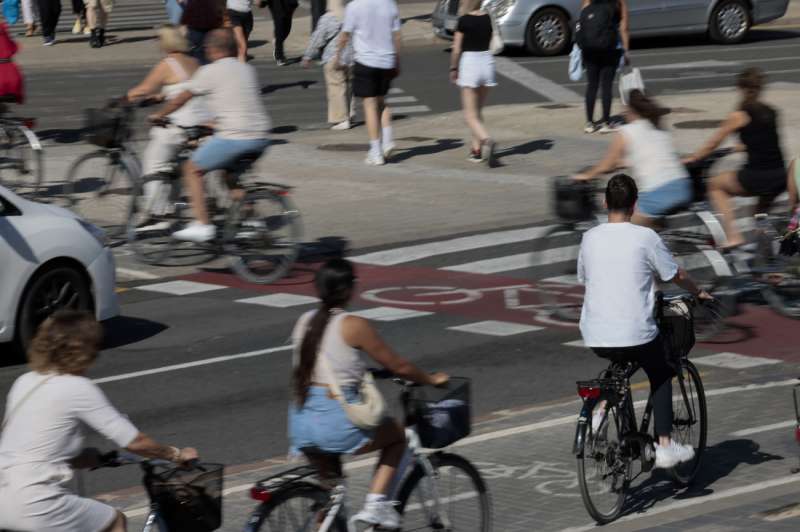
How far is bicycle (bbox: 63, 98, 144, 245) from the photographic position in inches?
597

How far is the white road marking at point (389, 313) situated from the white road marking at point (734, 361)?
2.47 m

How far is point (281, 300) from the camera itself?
44.9ft

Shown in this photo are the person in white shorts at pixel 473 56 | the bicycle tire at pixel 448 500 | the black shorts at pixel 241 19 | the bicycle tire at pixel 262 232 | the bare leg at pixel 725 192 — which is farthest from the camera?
the black shorts at pixel 241 19

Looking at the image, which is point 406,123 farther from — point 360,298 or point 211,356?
point 211,356

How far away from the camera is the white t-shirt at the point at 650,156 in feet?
39.5

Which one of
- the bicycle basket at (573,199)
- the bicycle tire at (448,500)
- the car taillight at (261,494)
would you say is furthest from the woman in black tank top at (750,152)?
the car taillight at (261,494)

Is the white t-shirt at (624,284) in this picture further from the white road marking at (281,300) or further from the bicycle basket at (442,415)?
the white road marking at (281,300)

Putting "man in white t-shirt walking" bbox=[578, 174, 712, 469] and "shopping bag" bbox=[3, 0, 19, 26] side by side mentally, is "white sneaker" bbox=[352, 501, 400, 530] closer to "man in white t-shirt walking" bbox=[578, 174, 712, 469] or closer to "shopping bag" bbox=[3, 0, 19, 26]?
"man in white t-shirt walking" bbox=[578, 174, 712, 469]

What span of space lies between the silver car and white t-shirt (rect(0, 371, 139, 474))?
2391 centimetres

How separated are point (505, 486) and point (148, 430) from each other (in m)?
2.50

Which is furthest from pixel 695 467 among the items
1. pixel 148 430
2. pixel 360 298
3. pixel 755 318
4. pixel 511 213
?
pixel 511 213

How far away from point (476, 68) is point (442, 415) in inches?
519

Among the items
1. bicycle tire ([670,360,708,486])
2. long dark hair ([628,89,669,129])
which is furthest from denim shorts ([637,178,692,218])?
bicycle tire ([670,360,708,486])

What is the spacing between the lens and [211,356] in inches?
465
